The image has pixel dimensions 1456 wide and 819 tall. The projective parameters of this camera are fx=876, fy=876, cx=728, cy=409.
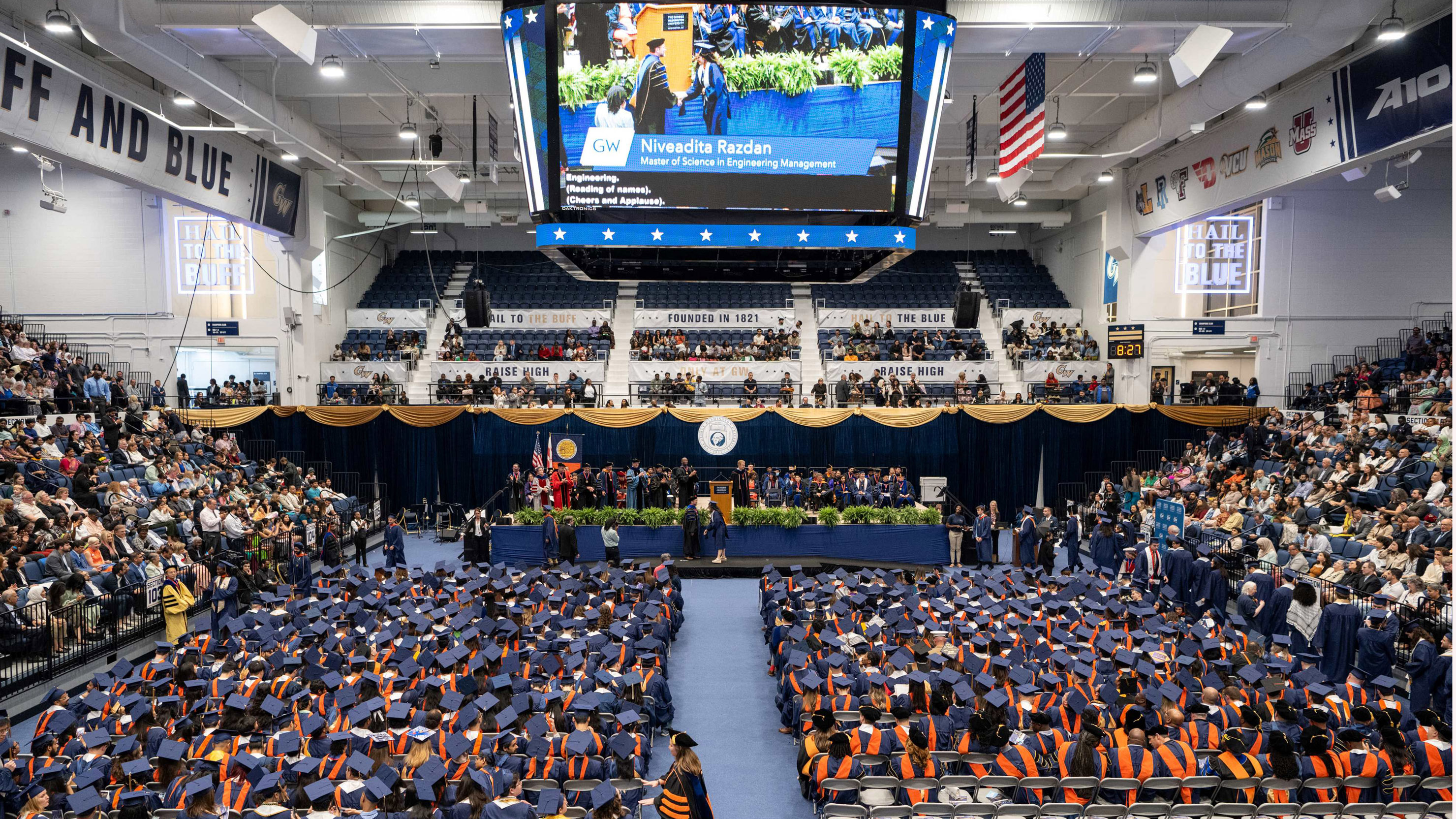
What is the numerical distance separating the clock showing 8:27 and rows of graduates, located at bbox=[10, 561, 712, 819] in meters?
18.0

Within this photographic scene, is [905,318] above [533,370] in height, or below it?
above

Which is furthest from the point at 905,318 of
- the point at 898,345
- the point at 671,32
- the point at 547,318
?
the point at 671,32

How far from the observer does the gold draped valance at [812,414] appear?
23.0 metres

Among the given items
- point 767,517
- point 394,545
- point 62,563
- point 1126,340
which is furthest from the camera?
point 1126,340

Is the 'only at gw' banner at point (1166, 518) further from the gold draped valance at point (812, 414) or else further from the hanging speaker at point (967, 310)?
the hanging speaker at point (967, 310)

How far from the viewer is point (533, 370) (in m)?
27.3

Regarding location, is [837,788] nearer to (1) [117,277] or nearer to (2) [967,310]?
(2) [967,310]

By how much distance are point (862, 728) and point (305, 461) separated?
20208mm

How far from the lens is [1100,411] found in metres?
23.2

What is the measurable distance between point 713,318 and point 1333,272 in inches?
711

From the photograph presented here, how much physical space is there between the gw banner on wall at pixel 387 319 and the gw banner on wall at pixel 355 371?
309 cm

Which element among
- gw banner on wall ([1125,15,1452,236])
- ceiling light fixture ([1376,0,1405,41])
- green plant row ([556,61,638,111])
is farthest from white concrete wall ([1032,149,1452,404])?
green plant row ([556,61,638,111])

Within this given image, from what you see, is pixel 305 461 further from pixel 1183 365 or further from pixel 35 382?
pixel 1183 365

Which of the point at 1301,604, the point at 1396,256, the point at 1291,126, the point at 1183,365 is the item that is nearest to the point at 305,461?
the point at 1301,604
